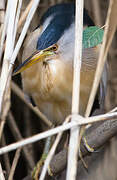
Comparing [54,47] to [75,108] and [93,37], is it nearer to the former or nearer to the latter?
[93,37]

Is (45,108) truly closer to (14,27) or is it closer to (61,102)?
(61,102)

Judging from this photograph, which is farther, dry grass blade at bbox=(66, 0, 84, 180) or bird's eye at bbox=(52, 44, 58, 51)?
bird's eye at bbox=(52, 44, 58, 51)

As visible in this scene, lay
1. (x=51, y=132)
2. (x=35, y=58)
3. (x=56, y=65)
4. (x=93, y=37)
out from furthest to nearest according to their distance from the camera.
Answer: (x=56, y=65) < (x=35, y=58) < (x=93, y=37) < (x=51, y=132)

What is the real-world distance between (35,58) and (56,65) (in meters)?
0.15

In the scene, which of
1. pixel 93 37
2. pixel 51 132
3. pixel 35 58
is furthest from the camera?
pixel 35 58

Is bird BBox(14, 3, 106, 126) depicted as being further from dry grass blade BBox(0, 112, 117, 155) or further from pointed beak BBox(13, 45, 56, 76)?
dry grass blade BBox(0, 112, 117, 155)

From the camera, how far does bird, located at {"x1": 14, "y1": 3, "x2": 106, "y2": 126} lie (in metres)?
1.07

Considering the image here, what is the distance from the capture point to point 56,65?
116cm

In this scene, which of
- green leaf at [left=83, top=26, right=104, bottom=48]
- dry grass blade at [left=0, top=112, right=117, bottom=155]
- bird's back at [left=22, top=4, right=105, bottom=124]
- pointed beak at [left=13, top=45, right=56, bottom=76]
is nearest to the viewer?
dry grass blade at [left=0, top=112, right=117, bottom=155]

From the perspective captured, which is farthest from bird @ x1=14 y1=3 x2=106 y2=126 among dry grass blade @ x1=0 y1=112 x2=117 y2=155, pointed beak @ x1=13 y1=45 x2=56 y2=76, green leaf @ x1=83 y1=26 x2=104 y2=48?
dry grass blade @ x1=0 y1=112 x2=117 y2=155

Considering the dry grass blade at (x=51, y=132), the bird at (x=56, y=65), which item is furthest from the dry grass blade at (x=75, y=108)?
the bird at (x=56, y=65)

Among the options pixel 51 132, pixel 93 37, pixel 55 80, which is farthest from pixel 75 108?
pixel 55 80

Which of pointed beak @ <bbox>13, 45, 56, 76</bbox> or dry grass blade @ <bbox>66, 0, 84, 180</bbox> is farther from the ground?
pointed beak @ <bbox>13, 45, 56, 76</bbox>

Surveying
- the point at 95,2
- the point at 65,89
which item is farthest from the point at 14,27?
the point at 95,2
